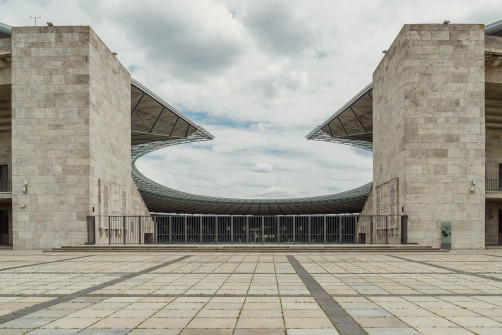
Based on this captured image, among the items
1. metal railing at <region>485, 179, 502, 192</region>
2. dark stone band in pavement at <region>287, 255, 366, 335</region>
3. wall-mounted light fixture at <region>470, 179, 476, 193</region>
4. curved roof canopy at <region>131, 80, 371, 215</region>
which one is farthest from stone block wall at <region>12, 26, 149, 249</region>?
metal railing at <region>485, 179, 502, 192</region>

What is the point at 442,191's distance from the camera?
2420 centimetres

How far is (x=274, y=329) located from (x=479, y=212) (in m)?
22.4

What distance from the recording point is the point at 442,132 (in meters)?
24.5

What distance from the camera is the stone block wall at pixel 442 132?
2403cm

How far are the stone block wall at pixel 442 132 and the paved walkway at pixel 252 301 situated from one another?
35.3 ft

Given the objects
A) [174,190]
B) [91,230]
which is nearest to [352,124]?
[174,190]

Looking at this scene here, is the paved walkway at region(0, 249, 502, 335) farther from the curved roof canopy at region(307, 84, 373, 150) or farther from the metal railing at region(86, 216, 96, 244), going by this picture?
the curved roof canopy at region(307, 84, 373, 150)

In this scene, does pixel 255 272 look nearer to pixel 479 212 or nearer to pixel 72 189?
pixel 72 189

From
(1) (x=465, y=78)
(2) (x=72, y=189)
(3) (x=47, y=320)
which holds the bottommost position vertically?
(3) (x=47, y=320)

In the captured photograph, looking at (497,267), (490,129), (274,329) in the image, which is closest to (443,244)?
(497,267)

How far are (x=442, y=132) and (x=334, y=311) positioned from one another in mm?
20533

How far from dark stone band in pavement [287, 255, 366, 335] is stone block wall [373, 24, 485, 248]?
15.8 metres

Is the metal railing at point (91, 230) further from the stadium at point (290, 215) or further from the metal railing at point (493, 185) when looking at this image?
the metal railing at point (493, 185)

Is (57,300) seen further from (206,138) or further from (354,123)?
(206,138)
